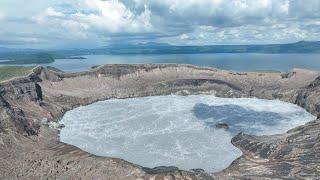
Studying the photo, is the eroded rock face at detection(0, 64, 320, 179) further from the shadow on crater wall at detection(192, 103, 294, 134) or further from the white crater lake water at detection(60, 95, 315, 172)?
the shadow on crater wall at detection(192, 103, 294, 134)

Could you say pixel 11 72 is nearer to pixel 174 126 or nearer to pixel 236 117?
pixel 174 126

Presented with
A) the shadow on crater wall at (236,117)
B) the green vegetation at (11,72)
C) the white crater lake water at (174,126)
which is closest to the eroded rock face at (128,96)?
the white crater lake water at (174,126)

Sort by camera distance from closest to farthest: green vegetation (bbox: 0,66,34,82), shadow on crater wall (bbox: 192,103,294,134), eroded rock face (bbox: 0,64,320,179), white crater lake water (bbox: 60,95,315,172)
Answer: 1. eroded rock face (bbox: 0,64,320,179)
2. white crater lake water (bbox: 60,95,315,172)
3. shadow on crater wall (bbox: 192,103,294,134)
4. green vegetation (bbox: 0,66,34,82)

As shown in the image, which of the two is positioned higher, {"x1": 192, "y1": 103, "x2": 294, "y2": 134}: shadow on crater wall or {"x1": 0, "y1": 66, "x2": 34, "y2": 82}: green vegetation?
{"x1": 0, "y1": 66, "x2": 34, "y2": 82}: green vegetation

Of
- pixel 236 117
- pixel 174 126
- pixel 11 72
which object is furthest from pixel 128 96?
pixel 11 72

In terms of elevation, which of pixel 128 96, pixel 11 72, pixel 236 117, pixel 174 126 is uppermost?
pixel 11 72

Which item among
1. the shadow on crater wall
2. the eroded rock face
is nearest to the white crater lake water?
→ the shadow on crater wall

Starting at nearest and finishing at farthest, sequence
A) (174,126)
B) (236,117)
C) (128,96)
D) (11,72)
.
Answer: (174,126), (236,117), (128,96), (11,72)

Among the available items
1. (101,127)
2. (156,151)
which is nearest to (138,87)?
(101,127)
